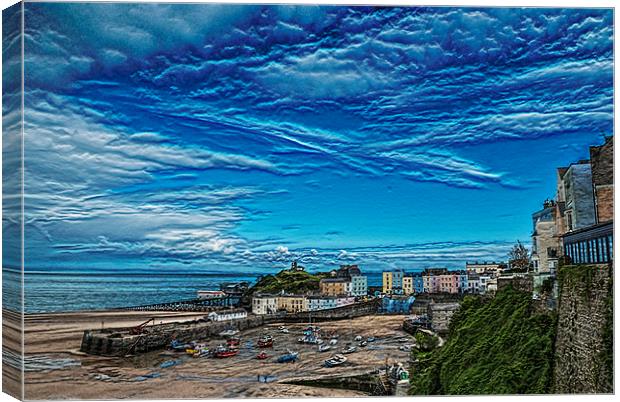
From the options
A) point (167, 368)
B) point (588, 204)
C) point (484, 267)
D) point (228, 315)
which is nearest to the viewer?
point (167, 368)

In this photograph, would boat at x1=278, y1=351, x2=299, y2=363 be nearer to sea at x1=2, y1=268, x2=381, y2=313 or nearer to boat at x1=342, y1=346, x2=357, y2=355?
boat at x1=342, y1=346, x2=357, y2=355

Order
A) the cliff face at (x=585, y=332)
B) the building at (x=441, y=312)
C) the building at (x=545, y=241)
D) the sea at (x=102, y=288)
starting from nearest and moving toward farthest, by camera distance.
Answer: the cliff face at (x=585, y=332) → the sea at (x=102, y=288) → the building at (x=545, y=241) → the building at (x=441, y=312)

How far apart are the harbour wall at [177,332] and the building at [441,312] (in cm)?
83

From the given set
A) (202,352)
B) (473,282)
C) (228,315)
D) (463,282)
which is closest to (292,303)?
(228,315)

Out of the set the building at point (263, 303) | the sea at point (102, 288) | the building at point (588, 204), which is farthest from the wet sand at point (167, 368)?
the building at point (588, 204)

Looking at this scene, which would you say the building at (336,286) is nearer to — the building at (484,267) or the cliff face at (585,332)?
the building at (484,267)

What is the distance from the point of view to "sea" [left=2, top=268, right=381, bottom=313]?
10.4m

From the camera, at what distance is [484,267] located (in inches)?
462

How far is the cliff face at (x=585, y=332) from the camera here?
941cm

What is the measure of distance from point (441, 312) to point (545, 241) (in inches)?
72.6

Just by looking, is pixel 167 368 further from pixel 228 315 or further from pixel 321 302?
pixel 321 302

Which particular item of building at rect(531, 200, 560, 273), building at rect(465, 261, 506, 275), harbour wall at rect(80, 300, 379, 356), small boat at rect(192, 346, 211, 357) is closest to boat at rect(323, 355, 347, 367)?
harbour wall at rect(80, 300, 379, 356)

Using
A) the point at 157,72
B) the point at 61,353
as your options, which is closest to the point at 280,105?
the point at 157,72

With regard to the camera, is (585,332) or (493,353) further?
(493,353)
